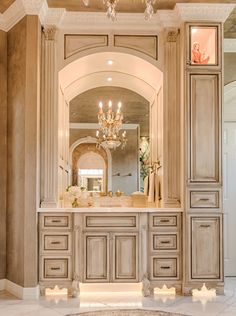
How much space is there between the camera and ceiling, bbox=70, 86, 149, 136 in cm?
609

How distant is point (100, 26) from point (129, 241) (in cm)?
249

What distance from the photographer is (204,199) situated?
4.96 meters

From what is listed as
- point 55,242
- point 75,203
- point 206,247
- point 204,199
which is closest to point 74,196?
point 75,203

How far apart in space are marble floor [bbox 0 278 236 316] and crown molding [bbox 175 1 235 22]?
305cm

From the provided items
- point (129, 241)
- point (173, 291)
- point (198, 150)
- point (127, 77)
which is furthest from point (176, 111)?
point (173, 291)

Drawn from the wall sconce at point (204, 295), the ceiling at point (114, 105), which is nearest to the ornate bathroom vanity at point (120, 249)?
the wall sconce at point (204, 295)

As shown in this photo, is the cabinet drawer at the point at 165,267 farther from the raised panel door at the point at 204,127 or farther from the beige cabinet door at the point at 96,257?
the raised panel door at the point at 204,127

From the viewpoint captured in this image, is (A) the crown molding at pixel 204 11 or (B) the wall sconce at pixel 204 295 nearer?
(B) the wall sconce at pixel 204 295

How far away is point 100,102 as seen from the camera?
6172 mm

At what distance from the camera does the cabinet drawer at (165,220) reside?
498cm

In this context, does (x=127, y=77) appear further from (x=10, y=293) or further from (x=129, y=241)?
(x=10, y=293)

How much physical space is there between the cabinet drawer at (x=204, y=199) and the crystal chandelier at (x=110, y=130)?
147 cm

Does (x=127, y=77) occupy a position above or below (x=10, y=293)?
above

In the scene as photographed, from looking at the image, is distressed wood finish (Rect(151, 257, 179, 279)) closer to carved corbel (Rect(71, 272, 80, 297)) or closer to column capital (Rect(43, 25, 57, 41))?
carved corbel (Rect(71, 272, 80, 297))
